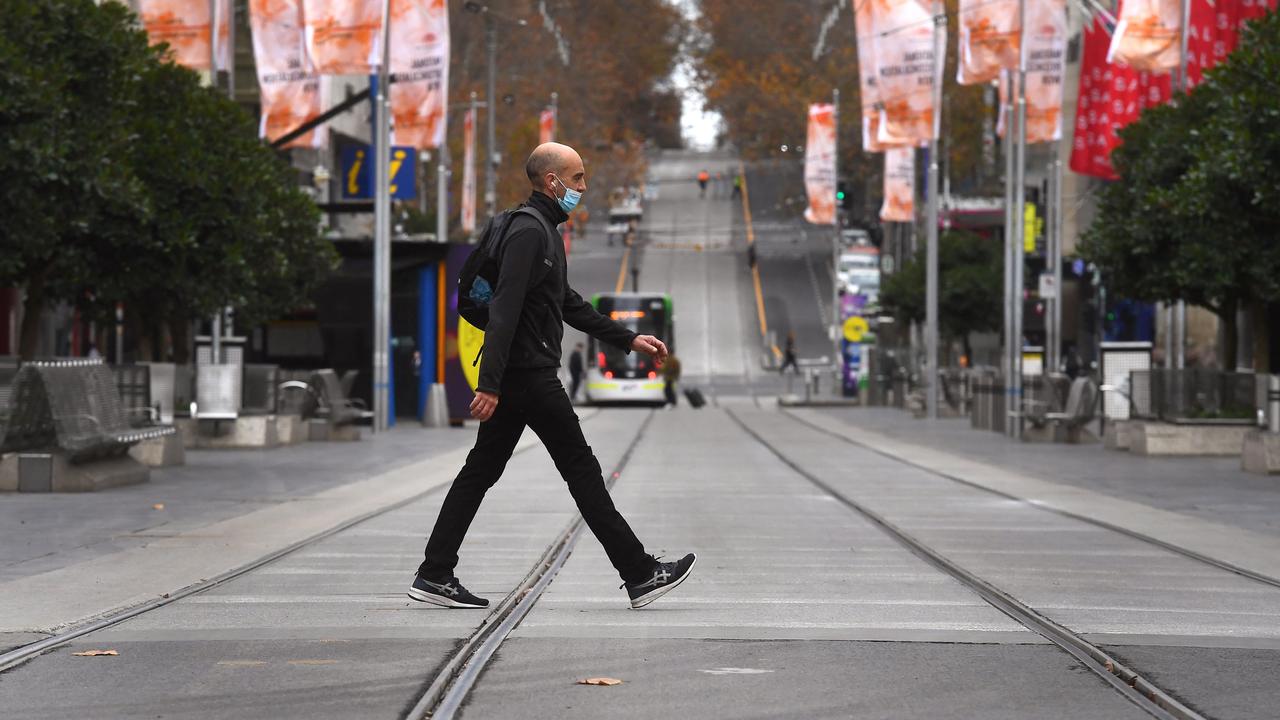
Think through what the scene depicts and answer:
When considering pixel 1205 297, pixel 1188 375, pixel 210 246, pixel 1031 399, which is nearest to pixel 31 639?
pixel 210 246

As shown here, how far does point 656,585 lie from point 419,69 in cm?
2674

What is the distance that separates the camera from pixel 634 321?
54312 mm

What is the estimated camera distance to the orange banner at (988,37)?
3438 cm

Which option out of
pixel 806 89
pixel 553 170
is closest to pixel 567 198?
pixel 553 170

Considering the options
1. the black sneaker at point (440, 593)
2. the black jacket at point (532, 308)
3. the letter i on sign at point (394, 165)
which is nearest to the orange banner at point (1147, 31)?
the letter i on sign at point (394, 165)

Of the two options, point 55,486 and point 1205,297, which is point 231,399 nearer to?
point 55,486

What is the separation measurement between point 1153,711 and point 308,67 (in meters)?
25.9

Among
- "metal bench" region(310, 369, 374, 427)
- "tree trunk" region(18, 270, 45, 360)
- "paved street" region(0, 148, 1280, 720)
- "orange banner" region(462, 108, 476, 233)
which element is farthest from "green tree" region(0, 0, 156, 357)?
"orange banner" region(462, 108, 476, 233)

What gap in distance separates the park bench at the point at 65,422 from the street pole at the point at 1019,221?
57.8 ft

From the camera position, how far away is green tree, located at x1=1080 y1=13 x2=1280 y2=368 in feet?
77.3

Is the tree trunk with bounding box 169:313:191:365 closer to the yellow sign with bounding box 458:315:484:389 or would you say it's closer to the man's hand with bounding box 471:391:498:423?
the yellow sign with bounding box 458:315:484:389

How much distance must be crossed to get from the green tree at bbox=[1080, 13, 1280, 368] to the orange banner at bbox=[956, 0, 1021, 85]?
12.2 feet

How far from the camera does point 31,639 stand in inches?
312

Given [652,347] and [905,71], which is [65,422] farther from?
[905,71]
